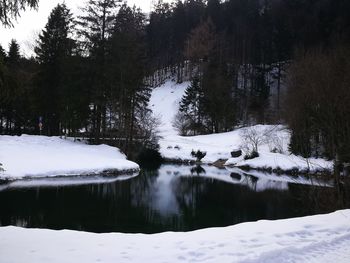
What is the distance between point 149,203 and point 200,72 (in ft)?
164

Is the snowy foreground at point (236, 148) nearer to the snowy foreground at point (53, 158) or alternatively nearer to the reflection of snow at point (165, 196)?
the reflection of snow at point (165, 196)

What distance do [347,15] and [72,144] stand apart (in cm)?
4140

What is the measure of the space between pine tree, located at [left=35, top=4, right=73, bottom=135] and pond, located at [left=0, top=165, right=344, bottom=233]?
1424 cm

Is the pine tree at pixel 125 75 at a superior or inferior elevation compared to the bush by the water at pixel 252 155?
superior

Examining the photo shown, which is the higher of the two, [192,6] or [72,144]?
[192,6]

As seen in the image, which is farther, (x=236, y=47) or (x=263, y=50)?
(x=236, y=47)

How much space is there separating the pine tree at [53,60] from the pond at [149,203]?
1424 centimetres

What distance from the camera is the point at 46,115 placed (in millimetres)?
36031

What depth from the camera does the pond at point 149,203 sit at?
13.0 meters

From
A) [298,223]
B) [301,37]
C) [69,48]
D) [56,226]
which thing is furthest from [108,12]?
[301,37]

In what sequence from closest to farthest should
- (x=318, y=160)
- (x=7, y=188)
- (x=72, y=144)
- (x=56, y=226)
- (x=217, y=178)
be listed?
(x=56, y=226) → (x=7, y=188) → (x=217, y=178) → (x=318, y=160) → (x=72, y=144)

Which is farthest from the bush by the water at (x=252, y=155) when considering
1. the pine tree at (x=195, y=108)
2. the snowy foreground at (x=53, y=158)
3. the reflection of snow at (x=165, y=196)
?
the pine tree at (x=195, y=108)

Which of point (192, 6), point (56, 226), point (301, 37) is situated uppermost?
point (192, 6)

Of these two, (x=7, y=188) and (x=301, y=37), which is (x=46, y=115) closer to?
(x=7, y=188)
